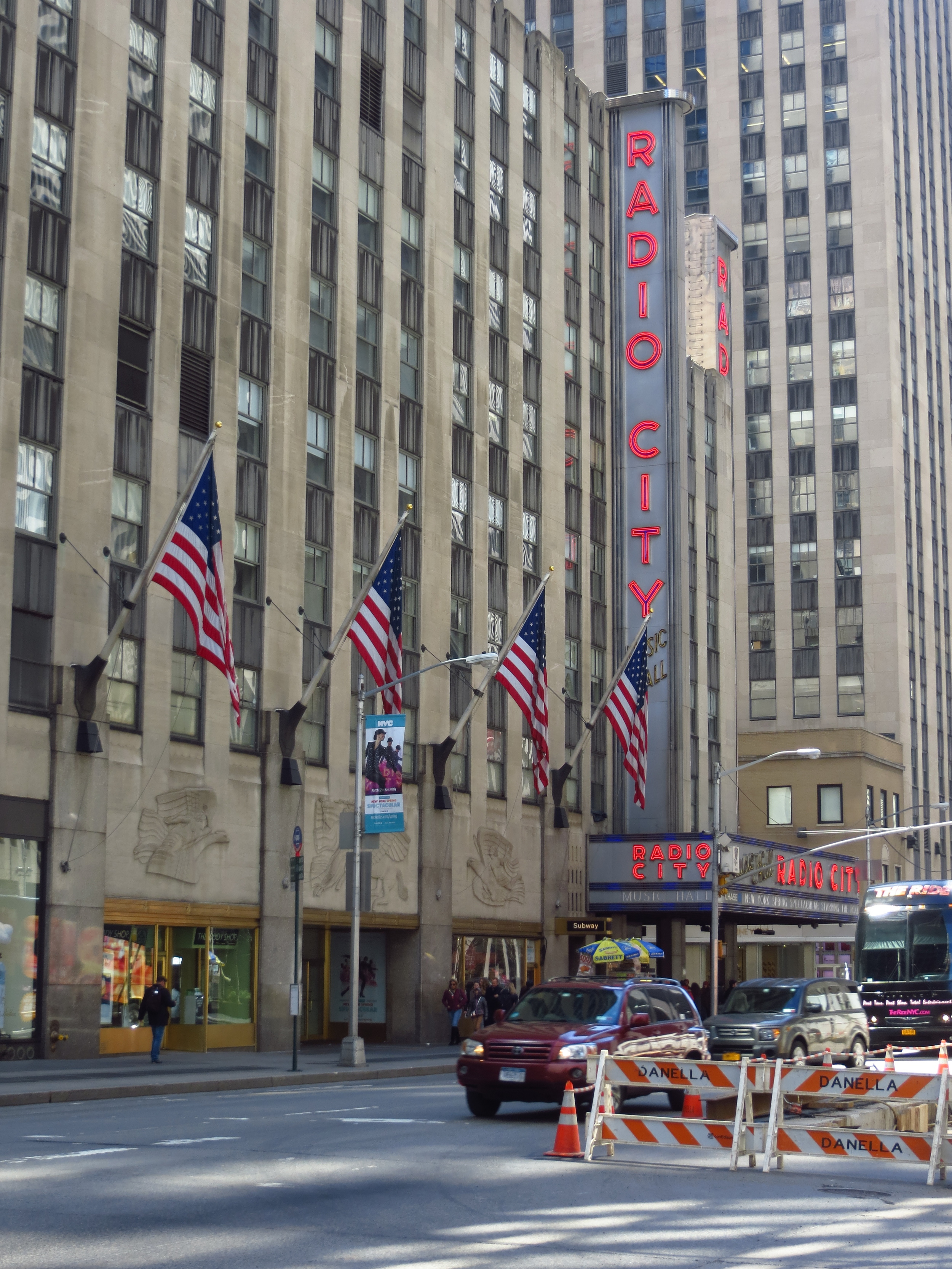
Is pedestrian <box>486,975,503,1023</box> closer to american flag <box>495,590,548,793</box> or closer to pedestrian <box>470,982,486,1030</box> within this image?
pedestrian <box>470,982,486,1030</box>

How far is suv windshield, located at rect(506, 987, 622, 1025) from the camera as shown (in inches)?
864

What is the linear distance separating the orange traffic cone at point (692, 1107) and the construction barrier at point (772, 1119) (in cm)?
58

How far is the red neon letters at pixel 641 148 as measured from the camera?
63281 mm

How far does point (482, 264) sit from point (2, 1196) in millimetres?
43108

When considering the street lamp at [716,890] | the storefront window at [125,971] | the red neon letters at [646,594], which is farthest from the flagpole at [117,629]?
the red neon letters at [646,594]

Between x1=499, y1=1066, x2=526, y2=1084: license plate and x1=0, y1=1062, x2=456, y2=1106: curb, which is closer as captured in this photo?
x1=499, y1=1066, x2=526, y2=1084: license plate

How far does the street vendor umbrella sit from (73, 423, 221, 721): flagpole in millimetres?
17267

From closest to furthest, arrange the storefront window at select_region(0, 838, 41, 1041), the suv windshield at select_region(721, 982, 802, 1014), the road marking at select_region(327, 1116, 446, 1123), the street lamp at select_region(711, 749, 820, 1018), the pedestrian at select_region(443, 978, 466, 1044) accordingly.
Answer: the road marking at select_region(327, 1116, 446, 1123) < the suv windshield at select_region(721, 982, 802, 1014) < the storefront window at select_region(0, 838, 41, 1041) < the pedestrian at select_region(443, 978, 466, 1044) < the street lamp at select_region(711, 749, 820, 1018)

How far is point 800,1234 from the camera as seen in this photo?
40.8 ft

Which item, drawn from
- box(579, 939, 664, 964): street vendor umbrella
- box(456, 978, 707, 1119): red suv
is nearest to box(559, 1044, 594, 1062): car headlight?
box(456, 978, 707, 1119): red suv

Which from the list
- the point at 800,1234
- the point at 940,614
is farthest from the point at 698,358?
the point at 800,1234

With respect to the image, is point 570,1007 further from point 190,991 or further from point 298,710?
point 298,710

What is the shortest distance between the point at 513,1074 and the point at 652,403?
145 ft

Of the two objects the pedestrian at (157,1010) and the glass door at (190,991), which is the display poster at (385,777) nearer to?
the pedestrian at (157,1010)
